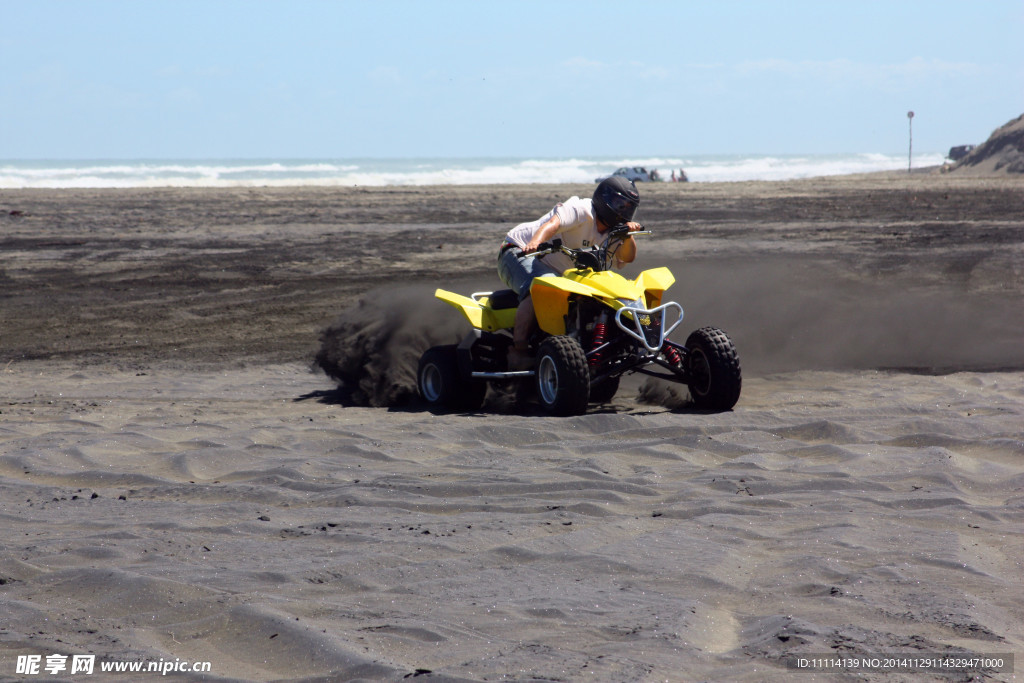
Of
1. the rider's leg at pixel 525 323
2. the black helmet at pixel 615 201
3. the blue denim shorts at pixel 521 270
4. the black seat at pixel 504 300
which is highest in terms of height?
the black helmet at pixel 615 201

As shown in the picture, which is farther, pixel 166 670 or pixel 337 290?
pixel 337 290

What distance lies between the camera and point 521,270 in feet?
26.4

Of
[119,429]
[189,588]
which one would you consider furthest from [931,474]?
[119,429]

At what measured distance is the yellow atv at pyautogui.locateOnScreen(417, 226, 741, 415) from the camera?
7223 mm

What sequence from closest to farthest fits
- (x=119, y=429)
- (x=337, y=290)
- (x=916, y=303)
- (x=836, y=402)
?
(x=119, y=429) → (x=836, y=402) → (x=916, y=303) → (x=337, y=290)

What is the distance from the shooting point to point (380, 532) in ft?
15.1

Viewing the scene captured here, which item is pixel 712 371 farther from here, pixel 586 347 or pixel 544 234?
pixel 544 234

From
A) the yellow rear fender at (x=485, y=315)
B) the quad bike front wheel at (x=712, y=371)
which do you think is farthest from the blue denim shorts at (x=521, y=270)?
the quad bike front wheel at (x=712, y=371)

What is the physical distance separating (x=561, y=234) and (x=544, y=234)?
35 cm

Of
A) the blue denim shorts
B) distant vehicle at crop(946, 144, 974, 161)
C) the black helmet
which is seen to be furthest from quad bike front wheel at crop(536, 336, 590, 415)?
distant vehicle at crop(946, 144, 974, 161)

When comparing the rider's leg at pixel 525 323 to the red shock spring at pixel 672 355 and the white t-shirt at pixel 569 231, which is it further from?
the red shock spring at pixel 672 355

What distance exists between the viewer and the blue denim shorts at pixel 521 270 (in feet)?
26.0

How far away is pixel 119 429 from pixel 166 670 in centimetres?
416

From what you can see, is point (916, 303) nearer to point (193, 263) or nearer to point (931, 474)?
point (931, 474)
